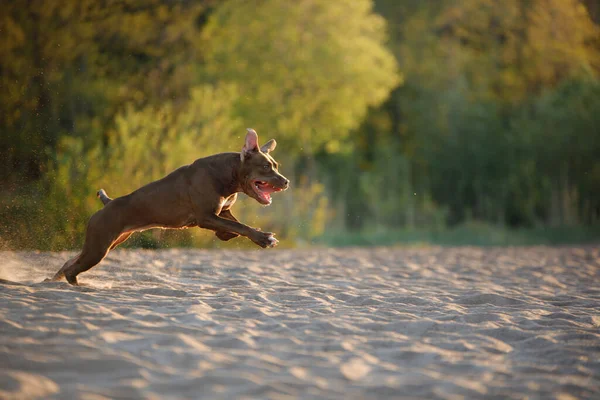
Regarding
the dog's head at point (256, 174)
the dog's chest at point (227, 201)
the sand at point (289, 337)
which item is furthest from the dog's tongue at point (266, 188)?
the sand at point (289, 337)

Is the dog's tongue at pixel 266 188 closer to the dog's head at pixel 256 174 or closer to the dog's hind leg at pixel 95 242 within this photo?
the dog's head at pixel 256 174

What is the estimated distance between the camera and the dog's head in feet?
24.4

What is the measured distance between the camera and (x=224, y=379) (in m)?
4.39

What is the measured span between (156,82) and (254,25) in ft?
9.64

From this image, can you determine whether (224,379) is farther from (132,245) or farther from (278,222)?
(278,222)

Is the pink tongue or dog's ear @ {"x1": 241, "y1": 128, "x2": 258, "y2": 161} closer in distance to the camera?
dog's ear @ {"x1": 241, "y1": 128, "x2": 258, "y2": 161}

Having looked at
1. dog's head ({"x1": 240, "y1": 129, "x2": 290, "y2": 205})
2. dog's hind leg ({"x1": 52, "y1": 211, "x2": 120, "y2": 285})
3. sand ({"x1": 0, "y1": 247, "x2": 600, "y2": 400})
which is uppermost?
dog's head ({"x1": 240, "y1": 129, "x2": 290, "y2": 205})

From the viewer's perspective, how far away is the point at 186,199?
744 centimetres

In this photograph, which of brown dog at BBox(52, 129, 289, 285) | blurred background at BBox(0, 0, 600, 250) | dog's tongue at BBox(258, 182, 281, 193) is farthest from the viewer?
blurred background at BBox(0, 0, 600, 250)

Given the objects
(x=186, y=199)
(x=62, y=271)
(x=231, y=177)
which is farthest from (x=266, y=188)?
(x=62, y=271)

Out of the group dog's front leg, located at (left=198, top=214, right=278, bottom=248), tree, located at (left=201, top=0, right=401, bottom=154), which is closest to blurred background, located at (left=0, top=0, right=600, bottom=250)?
tree, located at (left=201, top=0, right=401, bottom=154)

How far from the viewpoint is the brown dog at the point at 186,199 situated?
24.3 feet

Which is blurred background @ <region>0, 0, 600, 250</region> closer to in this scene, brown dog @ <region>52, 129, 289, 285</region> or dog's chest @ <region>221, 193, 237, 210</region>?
brown dog @ <region>52, 129, 289, 285</region>

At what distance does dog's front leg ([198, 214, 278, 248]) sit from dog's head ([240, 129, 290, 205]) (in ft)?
1.11
